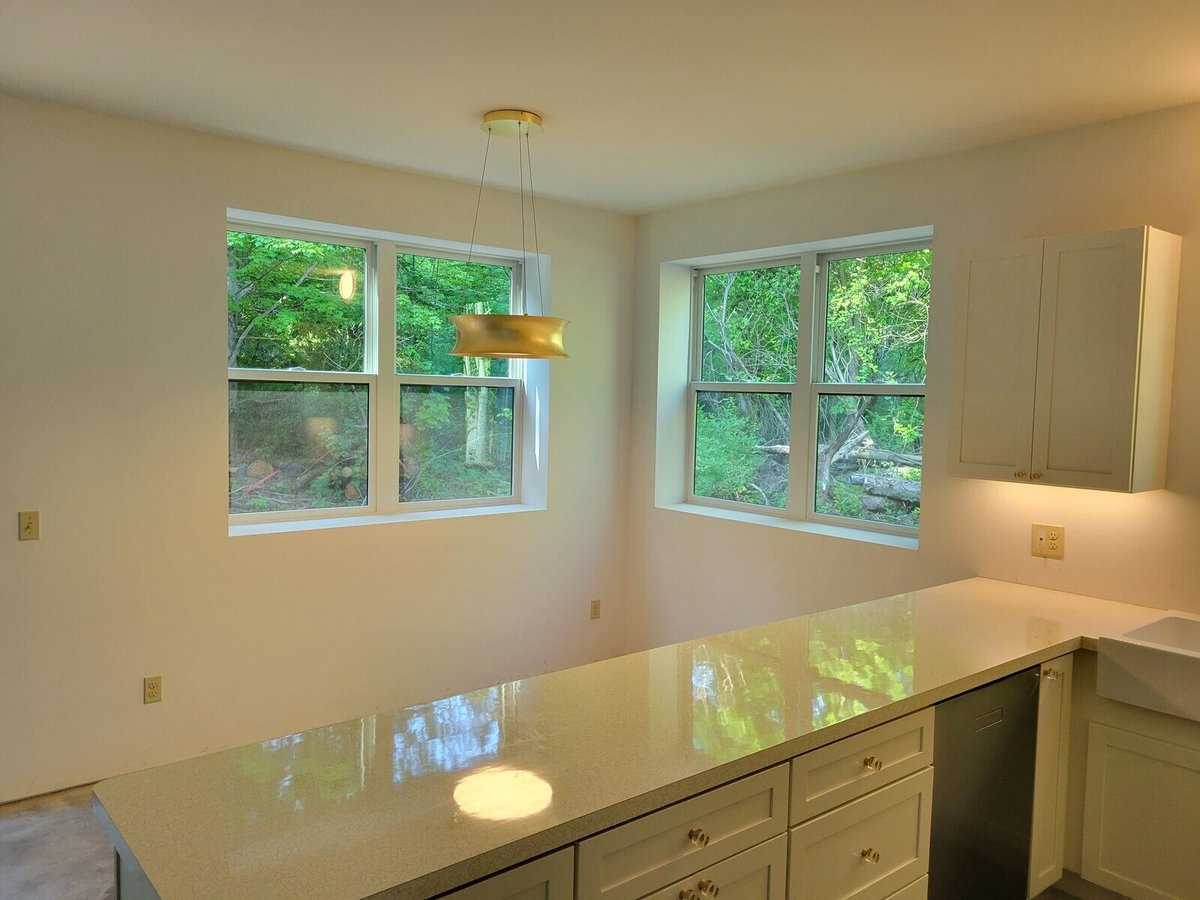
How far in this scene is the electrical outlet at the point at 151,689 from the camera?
334 cm

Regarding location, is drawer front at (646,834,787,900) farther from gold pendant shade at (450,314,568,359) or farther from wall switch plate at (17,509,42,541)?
wall switch plate at (17,509,42,541)

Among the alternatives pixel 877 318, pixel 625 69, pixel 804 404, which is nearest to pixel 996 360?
pixel 877 318

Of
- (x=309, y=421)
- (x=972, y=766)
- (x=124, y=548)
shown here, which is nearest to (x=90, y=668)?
(x=124, y=548)

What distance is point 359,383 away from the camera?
3.98 meters

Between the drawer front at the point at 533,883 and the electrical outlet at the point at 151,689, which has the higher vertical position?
the drawer front at the point at 533,883

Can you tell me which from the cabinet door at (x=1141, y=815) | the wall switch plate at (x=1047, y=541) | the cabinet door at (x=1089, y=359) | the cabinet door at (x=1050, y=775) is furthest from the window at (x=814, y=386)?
the cabinet door at (x=1141, y=815)

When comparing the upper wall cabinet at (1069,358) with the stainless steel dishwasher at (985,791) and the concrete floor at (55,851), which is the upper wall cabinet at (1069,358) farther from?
the concrete floor at (55,851)

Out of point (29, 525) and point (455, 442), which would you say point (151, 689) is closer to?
point (29, 525)

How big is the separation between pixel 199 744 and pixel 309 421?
1383 mm

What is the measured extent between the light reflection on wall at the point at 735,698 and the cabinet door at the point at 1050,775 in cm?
86

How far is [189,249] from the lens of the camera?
336cm

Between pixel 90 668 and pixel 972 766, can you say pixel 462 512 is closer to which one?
pixel 90 668

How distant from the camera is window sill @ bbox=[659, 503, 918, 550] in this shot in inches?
146

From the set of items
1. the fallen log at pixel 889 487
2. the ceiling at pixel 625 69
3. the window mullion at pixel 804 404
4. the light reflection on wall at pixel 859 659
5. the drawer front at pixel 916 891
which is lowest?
the drawer front at pixel 916 891
